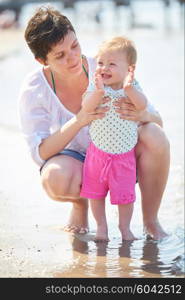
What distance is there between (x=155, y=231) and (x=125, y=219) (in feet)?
1.01

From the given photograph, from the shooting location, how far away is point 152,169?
4430 mm

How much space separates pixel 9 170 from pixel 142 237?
172 centimetres

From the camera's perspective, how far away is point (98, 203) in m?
4.34

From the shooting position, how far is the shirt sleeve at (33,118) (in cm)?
443

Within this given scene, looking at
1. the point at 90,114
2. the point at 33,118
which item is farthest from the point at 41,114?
the point at 90,114

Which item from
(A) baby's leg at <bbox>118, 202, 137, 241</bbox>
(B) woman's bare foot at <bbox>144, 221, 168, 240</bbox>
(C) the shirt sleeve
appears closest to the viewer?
(A) baby's leg at <bbox>118, 202, 137, 241</bbox>

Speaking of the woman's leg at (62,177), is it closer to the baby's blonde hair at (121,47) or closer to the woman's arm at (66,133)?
Result: the woman's arm at (66,133)

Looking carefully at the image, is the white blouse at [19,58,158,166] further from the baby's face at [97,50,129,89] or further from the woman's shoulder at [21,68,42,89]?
the baby's face at [97,50,129,89]

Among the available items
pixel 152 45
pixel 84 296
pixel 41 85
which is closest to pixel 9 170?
pixel 41 85

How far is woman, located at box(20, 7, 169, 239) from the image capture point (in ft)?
13.9

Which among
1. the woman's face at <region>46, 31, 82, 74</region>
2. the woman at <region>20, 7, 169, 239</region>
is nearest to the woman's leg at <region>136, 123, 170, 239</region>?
the woman at <region>20, 7, 169, 239</region>

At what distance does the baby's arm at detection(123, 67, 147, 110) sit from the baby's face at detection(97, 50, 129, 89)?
0.07 metres

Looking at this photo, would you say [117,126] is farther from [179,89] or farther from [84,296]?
[179,89]

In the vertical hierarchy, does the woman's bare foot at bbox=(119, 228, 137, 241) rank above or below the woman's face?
below
